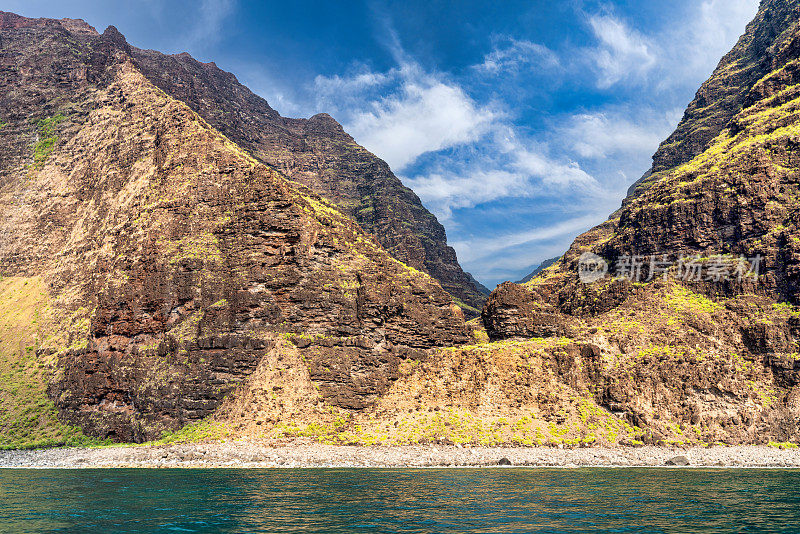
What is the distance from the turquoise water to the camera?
31.1 m

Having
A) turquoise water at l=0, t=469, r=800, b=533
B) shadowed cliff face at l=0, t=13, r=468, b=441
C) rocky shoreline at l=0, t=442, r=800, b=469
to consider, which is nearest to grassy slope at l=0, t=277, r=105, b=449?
shadowed cliff face at l=0, t=13, r=468, b=441

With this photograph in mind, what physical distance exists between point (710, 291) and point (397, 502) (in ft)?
309

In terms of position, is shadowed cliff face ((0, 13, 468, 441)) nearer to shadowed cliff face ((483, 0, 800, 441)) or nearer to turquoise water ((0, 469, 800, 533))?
turquoise water ((0, 469, 800, 533))

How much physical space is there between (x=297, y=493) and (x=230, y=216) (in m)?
70.7

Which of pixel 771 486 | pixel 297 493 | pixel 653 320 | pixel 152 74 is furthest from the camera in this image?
pixel 152 74

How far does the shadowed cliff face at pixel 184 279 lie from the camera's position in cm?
8669

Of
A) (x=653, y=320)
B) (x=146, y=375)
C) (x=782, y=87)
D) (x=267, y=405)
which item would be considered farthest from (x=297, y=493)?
(x=782, y=87)

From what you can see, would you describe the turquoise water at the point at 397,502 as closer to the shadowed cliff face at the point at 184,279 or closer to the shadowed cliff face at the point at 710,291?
the shadowed cliff face at the point at 184,279

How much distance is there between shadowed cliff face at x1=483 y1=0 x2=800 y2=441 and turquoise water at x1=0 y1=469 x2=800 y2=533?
103 feet

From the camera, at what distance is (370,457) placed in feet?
247

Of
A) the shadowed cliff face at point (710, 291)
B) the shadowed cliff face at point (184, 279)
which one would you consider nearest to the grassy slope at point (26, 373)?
the shadowed cliff face at point (184, 279)

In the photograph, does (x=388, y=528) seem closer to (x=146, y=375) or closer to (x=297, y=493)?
(x=297, y=493)

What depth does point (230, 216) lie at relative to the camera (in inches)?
4060

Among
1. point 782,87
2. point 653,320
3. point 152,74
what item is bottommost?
point 653,320
